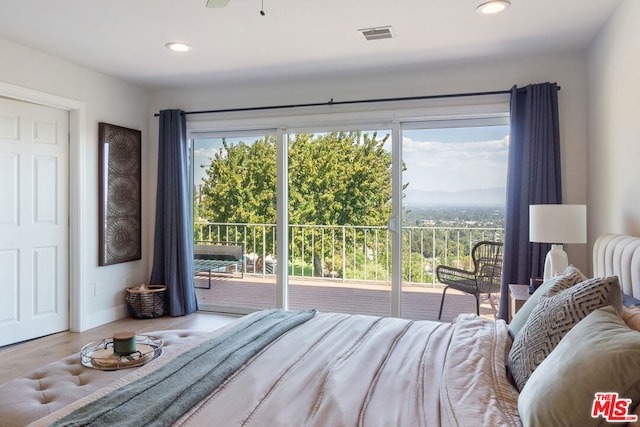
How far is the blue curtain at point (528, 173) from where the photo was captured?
Result: 3492 mm

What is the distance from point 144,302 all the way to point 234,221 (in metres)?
1.27

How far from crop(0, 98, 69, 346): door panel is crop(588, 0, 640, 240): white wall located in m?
4.53

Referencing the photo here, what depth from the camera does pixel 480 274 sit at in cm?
393

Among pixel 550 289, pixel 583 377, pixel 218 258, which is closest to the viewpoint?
pixel 583 377

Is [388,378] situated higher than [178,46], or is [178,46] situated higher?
[178,46]

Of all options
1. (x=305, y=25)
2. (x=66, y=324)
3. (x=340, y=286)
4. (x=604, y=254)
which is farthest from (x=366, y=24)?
(x=66, y=324)

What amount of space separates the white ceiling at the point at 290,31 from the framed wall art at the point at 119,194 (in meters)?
0.77

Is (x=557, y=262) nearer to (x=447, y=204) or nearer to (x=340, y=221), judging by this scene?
(x=447, y=204)

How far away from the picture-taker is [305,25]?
10.00 ft

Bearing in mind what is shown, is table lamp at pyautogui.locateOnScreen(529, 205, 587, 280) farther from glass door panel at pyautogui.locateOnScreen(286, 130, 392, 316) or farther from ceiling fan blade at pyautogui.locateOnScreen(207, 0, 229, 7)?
ceiling fan blade at pyautogui.locateOnScreen(207, 0, 229, 7)

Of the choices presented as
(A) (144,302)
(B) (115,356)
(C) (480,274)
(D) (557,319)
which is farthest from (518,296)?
(A) (144,302)

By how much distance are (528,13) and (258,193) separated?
301cm

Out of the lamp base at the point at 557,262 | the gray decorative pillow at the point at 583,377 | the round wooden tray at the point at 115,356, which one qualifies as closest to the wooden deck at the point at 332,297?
the lamp base at the point at 557,262

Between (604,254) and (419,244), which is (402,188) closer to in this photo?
(419,244)
